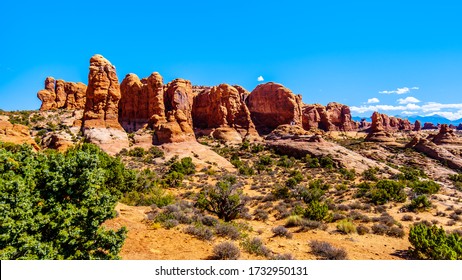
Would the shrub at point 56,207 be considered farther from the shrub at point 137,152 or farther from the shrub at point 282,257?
the shrub at point 137,152

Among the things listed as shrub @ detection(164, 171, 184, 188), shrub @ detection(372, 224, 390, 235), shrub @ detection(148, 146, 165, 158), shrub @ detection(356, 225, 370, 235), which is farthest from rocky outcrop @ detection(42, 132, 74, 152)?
shrub @ detection(372, 224, 390, 235)

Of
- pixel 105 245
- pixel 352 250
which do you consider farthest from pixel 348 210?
pixel 105 245

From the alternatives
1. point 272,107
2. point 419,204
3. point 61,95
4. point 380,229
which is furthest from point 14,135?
point 272,107

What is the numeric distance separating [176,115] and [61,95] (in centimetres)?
4634

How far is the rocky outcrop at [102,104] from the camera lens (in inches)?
1781

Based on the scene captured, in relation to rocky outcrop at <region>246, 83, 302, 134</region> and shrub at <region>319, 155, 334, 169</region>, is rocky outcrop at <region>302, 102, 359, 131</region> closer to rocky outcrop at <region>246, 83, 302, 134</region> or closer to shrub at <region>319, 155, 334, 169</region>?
rocky outcrop at <region>246, 83, 302, 134</region>

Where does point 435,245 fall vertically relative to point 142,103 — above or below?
below

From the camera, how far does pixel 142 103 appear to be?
189 ft

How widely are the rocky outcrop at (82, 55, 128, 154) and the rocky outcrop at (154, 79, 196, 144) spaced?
22.7ft

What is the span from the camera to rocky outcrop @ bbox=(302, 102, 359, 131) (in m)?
96.8

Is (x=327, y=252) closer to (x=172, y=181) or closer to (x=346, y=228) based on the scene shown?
(x=346, y=228)

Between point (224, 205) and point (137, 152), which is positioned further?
point (137, 152)

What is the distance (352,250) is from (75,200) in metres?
12.4
